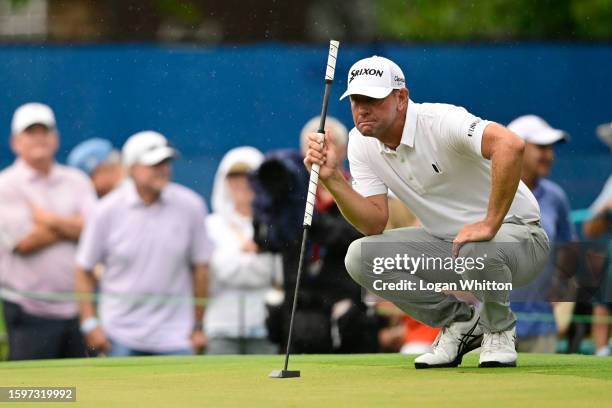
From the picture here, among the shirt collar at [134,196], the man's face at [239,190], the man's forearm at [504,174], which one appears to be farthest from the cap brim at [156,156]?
the man's forearm at [504,174]

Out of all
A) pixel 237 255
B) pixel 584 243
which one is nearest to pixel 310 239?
pixel 237 255

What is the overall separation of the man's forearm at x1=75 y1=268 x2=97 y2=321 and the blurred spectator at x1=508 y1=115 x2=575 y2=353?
290cm

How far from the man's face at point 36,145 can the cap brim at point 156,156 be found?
787mm

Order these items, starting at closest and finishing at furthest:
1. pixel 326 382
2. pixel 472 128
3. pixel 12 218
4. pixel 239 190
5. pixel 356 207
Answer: pixel 326 382, pixel 472 128, pixel 356 207, pixel 239 190, pixel 12 218

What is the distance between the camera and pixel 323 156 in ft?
22.6

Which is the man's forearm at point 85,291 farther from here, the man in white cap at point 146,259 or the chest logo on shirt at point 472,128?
the chest logo on shirt at point 472,128

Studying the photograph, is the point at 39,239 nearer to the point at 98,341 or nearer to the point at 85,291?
the point at 85,291

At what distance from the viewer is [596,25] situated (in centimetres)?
1888

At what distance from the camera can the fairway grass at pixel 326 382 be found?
5.72 m

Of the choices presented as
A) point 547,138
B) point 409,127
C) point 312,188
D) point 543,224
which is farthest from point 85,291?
point 409,127

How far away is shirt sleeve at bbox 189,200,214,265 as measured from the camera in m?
10.5

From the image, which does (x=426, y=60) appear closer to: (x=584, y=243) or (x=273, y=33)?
(x=584, y=243)

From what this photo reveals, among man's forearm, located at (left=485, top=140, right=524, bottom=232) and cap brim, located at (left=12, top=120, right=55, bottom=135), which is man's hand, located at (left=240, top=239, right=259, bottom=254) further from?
man's forearm, located at (left=485, top=140, right=524, bottom=232)

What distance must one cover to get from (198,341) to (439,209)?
350 centimetres
